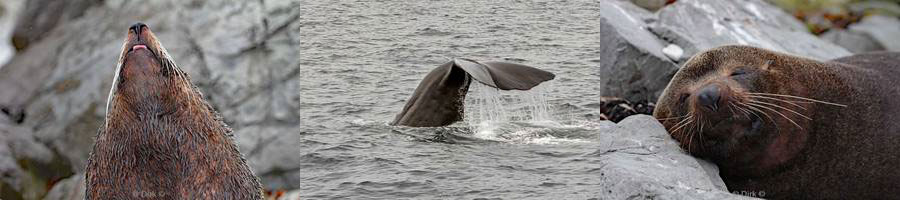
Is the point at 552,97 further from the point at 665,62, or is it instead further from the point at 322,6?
the point at 665,62

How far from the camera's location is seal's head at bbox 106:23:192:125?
15.0 ft

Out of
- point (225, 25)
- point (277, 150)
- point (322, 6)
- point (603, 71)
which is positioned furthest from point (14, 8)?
point (322, 6)

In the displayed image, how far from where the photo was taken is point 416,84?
304 centimetres

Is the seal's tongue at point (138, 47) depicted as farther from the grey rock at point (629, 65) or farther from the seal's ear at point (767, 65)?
the grey rock at point (629, 65)

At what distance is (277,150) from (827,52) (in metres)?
5.60

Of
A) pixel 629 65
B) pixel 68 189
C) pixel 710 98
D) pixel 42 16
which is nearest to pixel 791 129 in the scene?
pixel 710 98

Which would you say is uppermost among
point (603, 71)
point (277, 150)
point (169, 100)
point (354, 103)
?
point (354, 103)

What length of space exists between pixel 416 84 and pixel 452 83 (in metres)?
0.13

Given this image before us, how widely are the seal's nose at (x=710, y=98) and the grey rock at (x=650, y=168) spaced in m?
0.33

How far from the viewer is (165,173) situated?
495 centimetres

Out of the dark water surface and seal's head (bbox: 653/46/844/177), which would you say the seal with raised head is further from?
the dark water surface

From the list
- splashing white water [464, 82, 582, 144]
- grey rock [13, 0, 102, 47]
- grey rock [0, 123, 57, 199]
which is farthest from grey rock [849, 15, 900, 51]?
splashing white water [464, 82, 582, 144]

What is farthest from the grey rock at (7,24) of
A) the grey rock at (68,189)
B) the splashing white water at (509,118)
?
the splashing white water at (509,118)

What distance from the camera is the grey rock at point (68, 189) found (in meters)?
9.92
